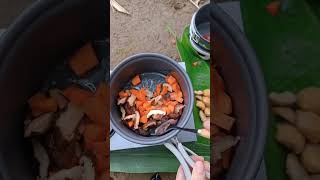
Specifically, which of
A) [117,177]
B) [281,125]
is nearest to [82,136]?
[117,177]

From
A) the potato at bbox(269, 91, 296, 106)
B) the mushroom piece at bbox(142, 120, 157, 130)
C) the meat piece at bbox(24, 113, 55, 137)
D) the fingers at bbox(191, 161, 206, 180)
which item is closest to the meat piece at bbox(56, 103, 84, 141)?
the meat piece at bbox(24, 113, 55, 137)

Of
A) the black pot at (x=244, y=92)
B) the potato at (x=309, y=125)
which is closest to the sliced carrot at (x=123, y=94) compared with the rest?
the black pot at (x=244, y=92)

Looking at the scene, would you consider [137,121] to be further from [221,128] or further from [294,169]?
[294,169]

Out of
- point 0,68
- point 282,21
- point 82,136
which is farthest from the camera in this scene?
point 282,21

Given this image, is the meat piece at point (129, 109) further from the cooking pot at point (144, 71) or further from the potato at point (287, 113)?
the potato at point (287, 113)

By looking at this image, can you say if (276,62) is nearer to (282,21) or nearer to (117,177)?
(282,21)

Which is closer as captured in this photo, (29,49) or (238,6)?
(29,49)

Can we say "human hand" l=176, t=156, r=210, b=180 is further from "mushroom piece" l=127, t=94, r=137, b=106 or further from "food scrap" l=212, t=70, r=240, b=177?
"mushroom piece" l=127, t=94, r=137, b=106
